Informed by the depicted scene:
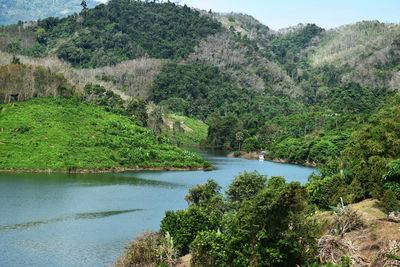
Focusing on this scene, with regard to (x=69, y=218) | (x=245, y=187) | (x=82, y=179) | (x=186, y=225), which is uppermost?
(x=245, y=187)

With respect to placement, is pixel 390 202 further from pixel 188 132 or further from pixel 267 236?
pixel 188 132

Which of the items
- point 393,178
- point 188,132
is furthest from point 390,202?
point 188,132

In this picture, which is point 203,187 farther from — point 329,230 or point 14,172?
point 14,172

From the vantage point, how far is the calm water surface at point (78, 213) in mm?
34719

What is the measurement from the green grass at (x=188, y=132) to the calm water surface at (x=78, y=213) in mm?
73133

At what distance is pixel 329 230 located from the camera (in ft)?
90.4

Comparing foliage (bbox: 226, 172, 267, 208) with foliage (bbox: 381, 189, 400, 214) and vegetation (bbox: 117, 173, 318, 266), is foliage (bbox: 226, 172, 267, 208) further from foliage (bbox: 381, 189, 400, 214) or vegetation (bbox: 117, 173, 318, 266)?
vegetation (bbox: 117, 173, 318, 266)

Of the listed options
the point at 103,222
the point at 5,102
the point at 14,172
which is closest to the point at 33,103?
the point at 5,102

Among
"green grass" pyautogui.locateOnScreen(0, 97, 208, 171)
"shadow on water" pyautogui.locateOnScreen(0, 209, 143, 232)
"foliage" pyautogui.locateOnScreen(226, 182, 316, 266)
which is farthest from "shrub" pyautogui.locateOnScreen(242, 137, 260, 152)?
"foliage" pyautogui.locateOnScreen(226, 182, 316, 266)

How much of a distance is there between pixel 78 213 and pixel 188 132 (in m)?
114

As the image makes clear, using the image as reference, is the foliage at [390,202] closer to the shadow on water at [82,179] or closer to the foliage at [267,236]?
the foliage at [267,236]

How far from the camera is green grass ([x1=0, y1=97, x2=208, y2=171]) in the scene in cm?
7825

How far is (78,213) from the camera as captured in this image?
158ft

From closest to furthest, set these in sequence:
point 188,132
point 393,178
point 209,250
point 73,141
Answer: point 209,250, point 393,178, point 73,141, point 188,132
